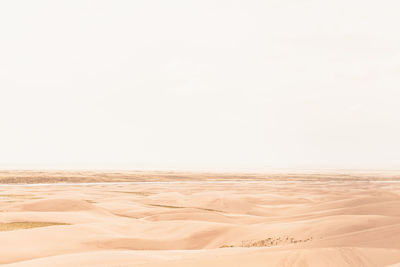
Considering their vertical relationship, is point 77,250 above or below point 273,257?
below

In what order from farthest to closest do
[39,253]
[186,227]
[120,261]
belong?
[186,227], [39,253], [120,261]

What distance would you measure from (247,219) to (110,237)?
8.46 meters

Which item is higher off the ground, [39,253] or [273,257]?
[273,257]

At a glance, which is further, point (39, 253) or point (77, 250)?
point (77, 250)

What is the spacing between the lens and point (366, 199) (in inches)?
845

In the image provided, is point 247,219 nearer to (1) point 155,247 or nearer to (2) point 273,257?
(1) point 155,247

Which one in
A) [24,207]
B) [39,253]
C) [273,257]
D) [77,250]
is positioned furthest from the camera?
[24,207]

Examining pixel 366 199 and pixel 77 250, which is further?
pixel 366 199

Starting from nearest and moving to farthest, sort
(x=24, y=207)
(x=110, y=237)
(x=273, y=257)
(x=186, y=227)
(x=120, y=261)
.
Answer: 1. (x=273, y=257)
2. (x=120, y=261)
3. (x=110, y=237)
4. (x=186, y=227)
5. (x=24, y=207)

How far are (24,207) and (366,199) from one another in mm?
20391

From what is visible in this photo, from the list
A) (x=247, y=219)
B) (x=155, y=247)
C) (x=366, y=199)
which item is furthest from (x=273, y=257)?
(x=366, y=199)

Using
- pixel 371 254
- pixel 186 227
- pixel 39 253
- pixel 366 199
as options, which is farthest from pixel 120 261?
pixel 366 199

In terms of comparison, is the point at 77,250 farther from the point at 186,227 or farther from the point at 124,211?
the point at 124,211

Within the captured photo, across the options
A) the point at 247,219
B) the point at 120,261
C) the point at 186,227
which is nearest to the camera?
the point at 120,261
